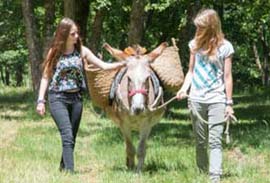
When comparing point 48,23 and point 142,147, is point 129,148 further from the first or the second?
point 48,23

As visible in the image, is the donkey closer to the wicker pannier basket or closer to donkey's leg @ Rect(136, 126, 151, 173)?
donkey's leg @ Rect(136, 126, 151, 173)

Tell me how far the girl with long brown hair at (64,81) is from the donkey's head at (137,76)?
0.64 m

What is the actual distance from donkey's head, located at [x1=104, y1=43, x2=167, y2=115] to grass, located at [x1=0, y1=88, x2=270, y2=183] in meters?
0.91

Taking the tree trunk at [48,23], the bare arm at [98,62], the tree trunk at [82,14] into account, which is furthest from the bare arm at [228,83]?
the tree trunk at [82,14]

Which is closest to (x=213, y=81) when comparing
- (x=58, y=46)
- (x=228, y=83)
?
(x=228, y=83)

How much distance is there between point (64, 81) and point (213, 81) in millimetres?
2005

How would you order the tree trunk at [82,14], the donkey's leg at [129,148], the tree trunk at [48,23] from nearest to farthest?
the donkey's leg at [129,148]
the tree trunk at [48,23]
the tree trunk at [82,14]

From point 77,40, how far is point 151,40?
1226 inches

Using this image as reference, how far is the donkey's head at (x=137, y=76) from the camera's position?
8.10 m

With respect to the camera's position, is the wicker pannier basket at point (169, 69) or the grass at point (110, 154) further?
the wicker pannier basket at point (169, 69)

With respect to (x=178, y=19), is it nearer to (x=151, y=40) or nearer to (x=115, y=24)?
(x=115, y=24)

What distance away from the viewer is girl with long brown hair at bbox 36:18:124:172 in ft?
27.4

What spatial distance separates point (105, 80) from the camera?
29.6 ft

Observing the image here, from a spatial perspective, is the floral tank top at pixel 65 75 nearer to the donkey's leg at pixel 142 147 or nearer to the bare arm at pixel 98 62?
the bare arm at pixel 98 62
